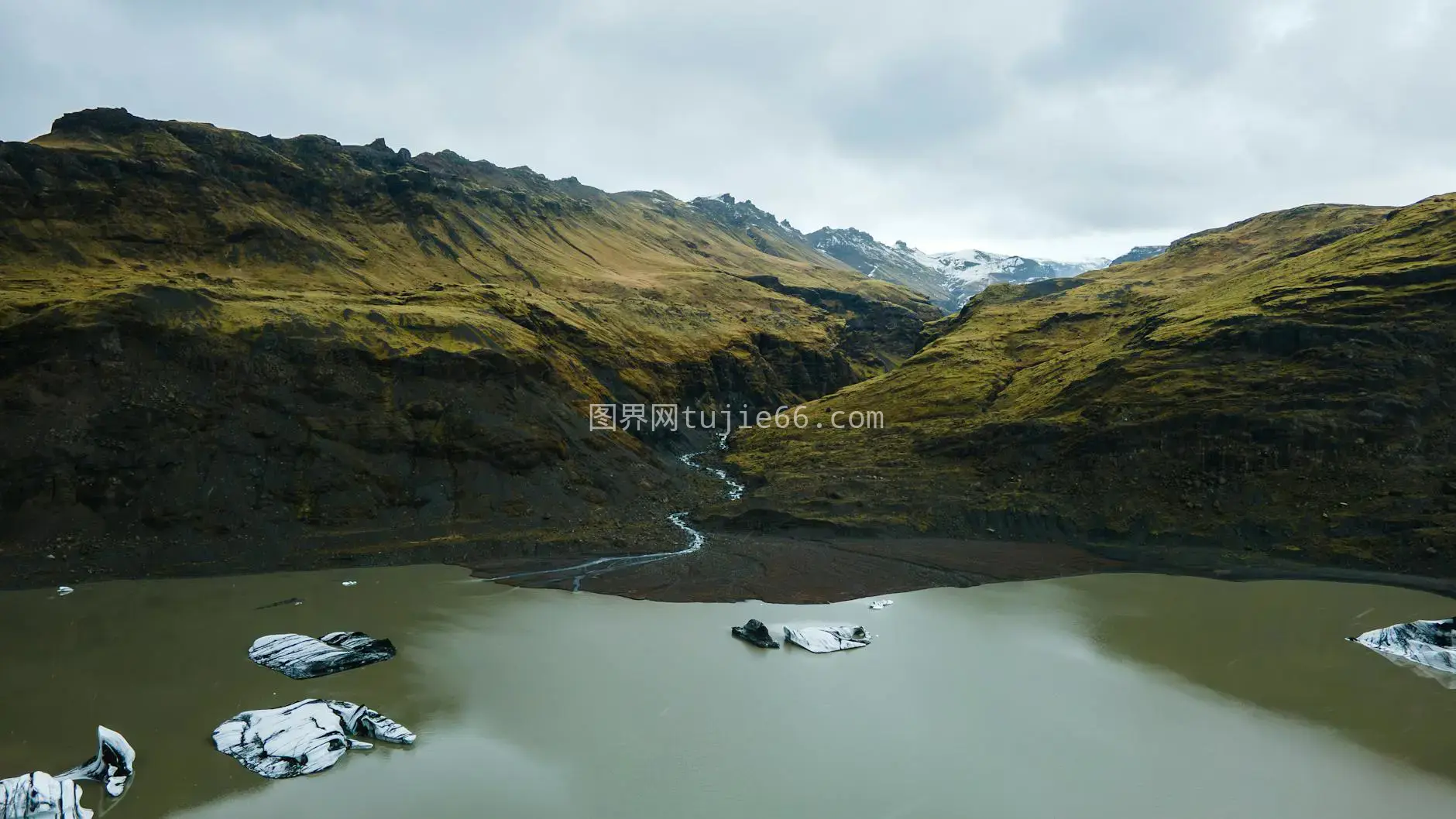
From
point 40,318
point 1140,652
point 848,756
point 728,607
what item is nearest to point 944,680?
point 848,756

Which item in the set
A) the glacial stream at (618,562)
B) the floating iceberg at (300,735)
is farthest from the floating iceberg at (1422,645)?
the floating iceberg at (300,735)

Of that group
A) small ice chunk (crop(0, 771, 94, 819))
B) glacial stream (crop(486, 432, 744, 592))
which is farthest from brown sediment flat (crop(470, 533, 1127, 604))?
small ice chunk (crop(0, 771, 94, 819))

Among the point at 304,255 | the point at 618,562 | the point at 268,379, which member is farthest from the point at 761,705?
the point at 304,255

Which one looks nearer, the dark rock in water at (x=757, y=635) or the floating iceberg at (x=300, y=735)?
the floating iceberg at (x=300, y=735)

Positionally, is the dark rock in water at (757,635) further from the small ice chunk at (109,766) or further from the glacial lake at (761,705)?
the small ice chunk at (109,766)

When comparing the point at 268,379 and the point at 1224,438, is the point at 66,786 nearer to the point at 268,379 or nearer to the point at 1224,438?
the point at 268,379

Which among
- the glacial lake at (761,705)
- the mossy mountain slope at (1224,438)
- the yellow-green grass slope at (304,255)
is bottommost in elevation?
the glacial lake at (761,705)
